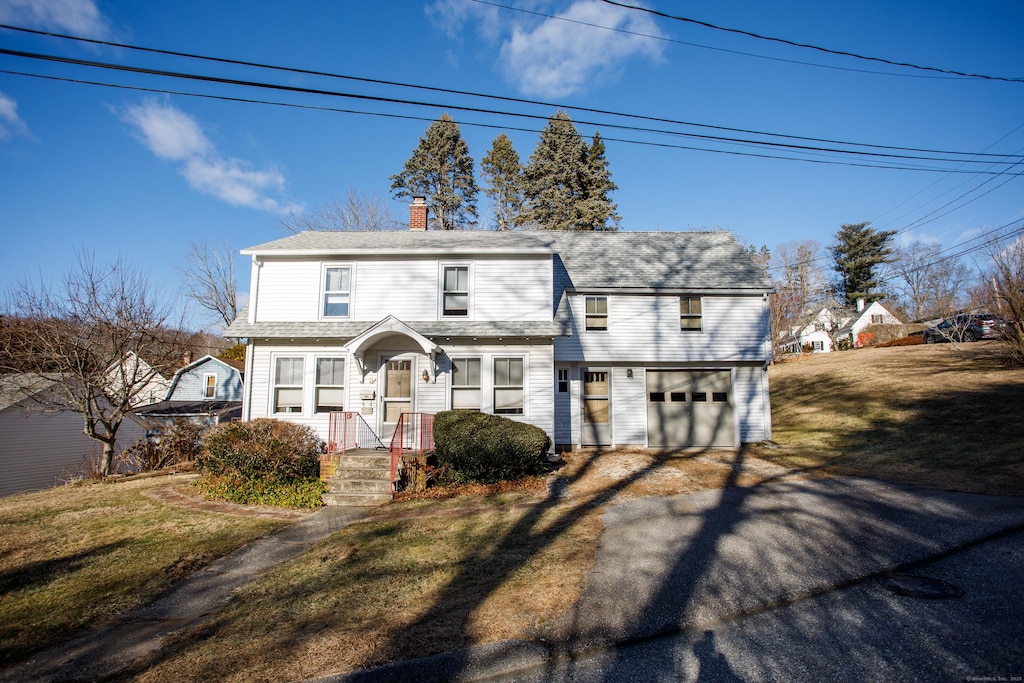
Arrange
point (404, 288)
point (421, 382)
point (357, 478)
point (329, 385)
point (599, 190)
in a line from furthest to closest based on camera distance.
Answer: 1. point (599, 190)
2. point (404, 288)
3. point (329, 385)
4. point (421, 382)
5. point (357, 478)

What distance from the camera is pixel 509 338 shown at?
13219mm

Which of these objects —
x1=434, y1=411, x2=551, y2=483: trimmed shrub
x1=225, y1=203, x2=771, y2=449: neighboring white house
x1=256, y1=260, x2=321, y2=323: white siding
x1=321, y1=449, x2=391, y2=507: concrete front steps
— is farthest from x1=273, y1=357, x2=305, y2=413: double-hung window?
x1=434, y1=411, x2=551, y2=483: trimmed shrub

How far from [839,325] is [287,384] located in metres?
55.6

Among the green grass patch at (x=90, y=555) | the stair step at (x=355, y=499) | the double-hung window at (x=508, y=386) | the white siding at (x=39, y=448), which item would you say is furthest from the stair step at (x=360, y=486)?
the white siding at (x=39, y=448)

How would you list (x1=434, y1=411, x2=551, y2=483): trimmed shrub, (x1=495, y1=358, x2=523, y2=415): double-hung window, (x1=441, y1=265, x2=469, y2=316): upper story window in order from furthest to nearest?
(x1=441, y1=265, x2=469, y2=316): upper story window
(x1=495, y1=358, x2=523, y2=415): double-hung window
(x1=434, y1=411, x2=551, y2=483): trimmed shrub

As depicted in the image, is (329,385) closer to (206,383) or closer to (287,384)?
(287,384)

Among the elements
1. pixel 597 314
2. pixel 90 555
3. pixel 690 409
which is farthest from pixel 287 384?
pixel 690 409

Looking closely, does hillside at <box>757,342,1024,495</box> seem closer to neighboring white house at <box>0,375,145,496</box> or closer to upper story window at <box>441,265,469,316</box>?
upper story window at <box>441,265,469,316</box>

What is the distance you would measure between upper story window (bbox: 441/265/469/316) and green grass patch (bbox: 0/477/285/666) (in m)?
6.76

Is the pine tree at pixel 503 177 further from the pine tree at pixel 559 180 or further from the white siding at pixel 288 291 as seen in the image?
the white siding at pixel 288 291

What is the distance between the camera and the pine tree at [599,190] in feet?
109

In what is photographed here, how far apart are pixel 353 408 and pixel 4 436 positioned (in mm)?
15028

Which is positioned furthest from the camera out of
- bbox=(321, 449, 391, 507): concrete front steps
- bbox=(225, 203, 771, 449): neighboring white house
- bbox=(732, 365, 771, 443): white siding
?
bbox=(732, 365, 771, 443): white siding

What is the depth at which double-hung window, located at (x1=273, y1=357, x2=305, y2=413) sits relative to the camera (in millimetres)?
13148
